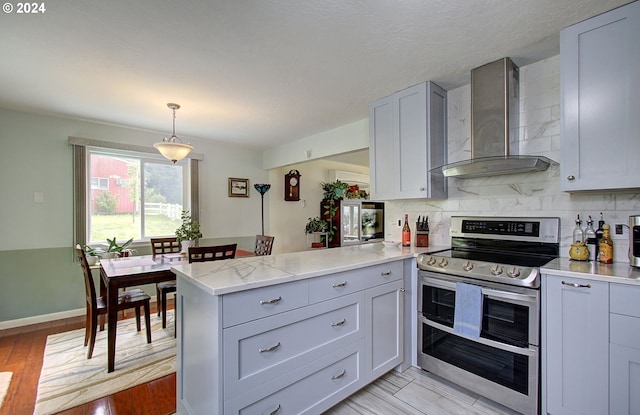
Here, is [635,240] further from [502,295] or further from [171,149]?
[171,149]

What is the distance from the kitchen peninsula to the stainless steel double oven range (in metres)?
0.30

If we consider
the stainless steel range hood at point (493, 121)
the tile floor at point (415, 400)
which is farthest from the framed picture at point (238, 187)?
the tile floor at point (415, 400)

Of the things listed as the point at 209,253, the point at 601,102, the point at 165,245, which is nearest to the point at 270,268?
the point at 209,253

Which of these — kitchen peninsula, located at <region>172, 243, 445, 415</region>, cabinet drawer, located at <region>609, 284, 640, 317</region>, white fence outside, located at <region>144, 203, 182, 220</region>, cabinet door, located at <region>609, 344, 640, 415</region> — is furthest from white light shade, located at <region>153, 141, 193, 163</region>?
cabinet door, located at <region>609, 344, 640, 415</region>

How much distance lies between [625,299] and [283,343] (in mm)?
1724

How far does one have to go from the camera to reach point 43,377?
7.20 feet

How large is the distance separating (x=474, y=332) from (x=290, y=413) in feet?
4.09

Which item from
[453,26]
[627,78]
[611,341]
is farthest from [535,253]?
[453,26]

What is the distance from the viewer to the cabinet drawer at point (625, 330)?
1393 millimetres

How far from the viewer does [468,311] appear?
6.23ft

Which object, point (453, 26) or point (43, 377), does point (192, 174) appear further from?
point (453, 26)

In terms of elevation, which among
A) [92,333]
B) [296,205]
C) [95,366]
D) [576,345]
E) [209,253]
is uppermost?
[296,205]

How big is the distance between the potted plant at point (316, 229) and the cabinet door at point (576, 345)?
451cm

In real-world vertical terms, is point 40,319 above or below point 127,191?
below
